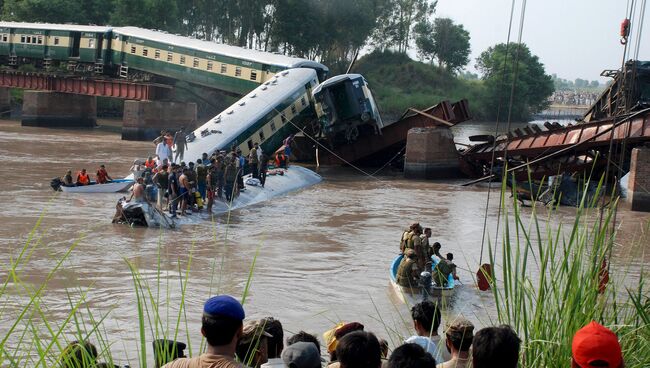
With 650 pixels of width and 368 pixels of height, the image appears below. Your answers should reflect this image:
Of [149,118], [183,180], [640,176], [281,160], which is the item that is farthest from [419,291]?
[149,118]

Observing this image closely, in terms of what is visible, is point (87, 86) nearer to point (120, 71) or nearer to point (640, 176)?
point (120, 71)

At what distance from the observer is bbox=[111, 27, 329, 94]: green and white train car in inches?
1758

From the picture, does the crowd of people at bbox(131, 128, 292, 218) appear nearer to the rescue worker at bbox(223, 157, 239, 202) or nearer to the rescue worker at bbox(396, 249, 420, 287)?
the rescue worker at bbox(223, 157, 239, 202)

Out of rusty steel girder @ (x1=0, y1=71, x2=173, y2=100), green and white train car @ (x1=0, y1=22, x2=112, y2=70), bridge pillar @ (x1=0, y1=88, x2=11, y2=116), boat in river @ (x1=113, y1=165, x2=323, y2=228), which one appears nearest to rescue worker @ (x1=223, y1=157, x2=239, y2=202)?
boat in river @ (x1=113, y1=165, x2=323, y2=228)

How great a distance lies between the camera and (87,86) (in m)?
57.0

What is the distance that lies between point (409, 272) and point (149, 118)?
4068cm

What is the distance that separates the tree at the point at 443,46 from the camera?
12188cm

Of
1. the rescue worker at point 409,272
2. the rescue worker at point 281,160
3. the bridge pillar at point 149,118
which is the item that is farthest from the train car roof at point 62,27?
the rescue worker at point 409,272

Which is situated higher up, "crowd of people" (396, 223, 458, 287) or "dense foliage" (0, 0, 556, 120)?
"dense foliage" (0, 0, 556, 120)

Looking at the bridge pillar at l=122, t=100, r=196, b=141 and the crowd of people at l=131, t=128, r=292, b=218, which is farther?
the bridge pillar at l=122, t=100, r=196, b=141

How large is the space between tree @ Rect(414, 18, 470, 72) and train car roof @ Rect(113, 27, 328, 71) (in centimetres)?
7199

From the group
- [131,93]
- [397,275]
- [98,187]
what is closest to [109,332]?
[397,275]

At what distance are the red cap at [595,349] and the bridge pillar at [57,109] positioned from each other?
57.6 meters

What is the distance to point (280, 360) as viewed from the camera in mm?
5527
